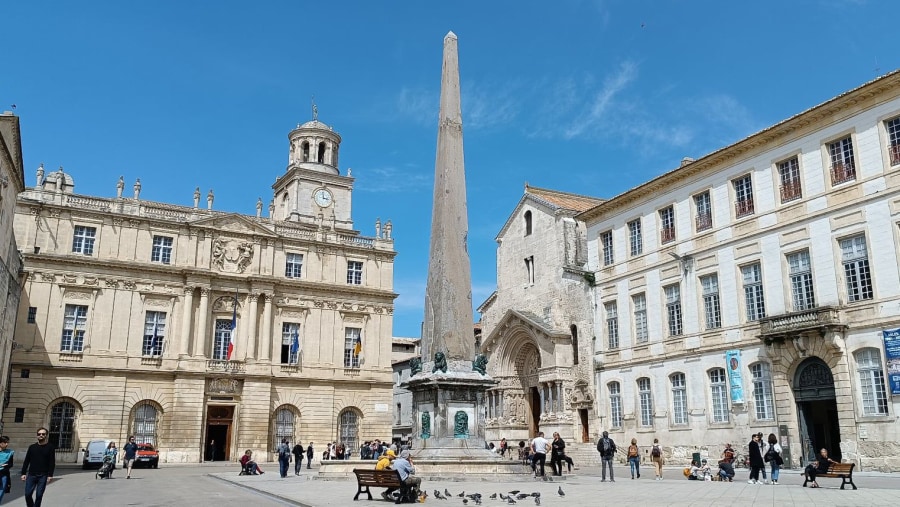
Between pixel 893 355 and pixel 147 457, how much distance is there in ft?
88.8

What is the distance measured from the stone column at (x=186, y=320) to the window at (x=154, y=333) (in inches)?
37.3

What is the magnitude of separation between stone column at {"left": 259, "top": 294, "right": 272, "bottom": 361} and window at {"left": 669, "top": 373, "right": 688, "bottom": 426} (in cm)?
2048

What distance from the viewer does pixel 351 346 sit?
4084 cm

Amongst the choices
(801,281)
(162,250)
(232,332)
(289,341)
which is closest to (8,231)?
(162,250)

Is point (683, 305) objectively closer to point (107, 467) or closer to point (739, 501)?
point (739, 501)

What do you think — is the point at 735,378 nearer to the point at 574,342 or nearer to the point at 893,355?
the point at 893,355

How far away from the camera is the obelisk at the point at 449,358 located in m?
15.9

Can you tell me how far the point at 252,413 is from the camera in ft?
122

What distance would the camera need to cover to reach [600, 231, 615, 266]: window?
3108 cm

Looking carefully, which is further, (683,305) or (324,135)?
(324,135)

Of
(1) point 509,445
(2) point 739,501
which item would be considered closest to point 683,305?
(1) point 509,445

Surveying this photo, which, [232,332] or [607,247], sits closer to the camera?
[607,247]

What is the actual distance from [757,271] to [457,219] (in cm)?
1201

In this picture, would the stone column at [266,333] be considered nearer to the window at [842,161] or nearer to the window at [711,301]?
the window at [711,301]
